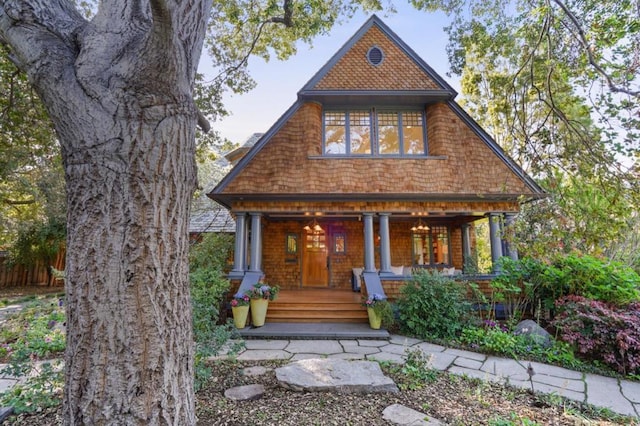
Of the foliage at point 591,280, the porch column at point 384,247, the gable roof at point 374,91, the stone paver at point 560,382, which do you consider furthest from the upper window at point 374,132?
the stone paver at point 560,382

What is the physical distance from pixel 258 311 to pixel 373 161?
4388mm

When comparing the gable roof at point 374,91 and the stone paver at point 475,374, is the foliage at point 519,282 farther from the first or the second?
the stone paver at point 475,374

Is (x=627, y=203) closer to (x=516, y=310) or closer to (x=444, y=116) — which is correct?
(x=516, y=310)

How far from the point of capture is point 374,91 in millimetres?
7297

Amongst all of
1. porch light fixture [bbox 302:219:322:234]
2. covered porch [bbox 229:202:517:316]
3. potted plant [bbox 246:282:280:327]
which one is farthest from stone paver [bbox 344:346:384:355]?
porch light fixture [bbox 302:219:322:234]

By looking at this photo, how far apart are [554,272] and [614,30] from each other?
154 inches

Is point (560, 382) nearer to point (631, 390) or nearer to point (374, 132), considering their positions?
point (631, 390)

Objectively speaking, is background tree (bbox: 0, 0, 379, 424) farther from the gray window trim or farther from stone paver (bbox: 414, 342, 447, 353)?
the gray window trim

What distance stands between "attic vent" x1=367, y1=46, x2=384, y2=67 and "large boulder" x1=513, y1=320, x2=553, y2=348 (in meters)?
6.88

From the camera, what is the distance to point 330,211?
7.03 meters

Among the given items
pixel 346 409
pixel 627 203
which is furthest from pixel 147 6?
pixel 627 203

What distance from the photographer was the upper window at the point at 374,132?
753 centimetres

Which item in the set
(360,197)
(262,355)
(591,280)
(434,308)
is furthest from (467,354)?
(360,197)

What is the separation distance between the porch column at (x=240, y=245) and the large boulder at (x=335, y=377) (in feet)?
12.6
